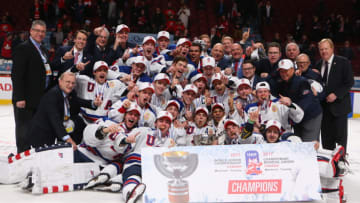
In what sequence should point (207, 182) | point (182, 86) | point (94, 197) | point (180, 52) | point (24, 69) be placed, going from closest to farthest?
point (207, 182) < point (94, 197) < point (24, 69) < point (182, 86) < point (180, 52)

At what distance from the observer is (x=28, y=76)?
518 cm

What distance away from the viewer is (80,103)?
5336mm

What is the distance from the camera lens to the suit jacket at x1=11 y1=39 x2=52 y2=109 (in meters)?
5.12

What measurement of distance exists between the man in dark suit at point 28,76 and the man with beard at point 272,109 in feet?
8.35

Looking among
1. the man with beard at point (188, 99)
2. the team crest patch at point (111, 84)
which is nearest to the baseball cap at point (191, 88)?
the man with beard at point (188, 99)

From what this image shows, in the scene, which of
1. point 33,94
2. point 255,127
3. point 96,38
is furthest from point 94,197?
point 96,38

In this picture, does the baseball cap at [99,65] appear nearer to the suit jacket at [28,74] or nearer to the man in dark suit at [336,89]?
the suit jacket at [28,74]

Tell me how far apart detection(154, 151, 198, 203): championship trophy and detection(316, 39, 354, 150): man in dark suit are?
99.2 inches

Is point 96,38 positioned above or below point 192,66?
above

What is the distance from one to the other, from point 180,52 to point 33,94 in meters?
2.17

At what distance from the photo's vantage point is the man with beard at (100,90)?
217 inches

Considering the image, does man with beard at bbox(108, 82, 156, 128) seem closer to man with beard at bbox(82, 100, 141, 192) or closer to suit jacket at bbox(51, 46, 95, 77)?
man with beard at bbox(82, 100, 141, 192)

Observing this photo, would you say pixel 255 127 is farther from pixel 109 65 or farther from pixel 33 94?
pixel 33 94

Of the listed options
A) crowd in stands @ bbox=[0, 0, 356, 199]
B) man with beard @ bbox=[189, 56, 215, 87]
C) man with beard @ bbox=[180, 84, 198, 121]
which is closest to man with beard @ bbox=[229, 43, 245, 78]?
crowd in stands @ bbox=[0, 0, 356, 199]
